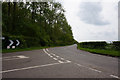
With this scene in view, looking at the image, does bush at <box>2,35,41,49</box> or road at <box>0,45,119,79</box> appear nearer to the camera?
road at <box>0,45,119,79</box>

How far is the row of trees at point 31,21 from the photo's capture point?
26.5 m

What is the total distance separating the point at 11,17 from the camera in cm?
2758

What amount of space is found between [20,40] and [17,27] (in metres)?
9.22

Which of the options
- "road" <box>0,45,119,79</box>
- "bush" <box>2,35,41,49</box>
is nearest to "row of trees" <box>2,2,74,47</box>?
"bush" <box>2,35,41,49</box>

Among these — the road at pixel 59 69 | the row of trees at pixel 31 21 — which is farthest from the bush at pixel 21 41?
the road at pixel 59 69

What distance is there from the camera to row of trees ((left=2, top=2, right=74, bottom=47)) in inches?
1042

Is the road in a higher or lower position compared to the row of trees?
lower

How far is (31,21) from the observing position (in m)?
33.2

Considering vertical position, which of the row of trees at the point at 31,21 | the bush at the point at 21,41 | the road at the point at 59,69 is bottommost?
the road at the point at 59,69

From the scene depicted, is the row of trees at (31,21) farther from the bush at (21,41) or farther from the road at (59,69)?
the road at (59,69)

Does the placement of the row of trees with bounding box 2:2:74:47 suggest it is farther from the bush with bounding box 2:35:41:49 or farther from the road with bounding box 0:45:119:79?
the road with bounding box 0:45:119:79

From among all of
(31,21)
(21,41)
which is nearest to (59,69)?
(21,41)

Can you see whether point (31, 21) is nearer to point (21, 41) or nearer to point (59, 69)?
point (21, 41)

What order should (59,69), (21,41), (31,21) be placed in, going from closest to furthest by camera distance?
(59,69), (21,41), (31,21)
